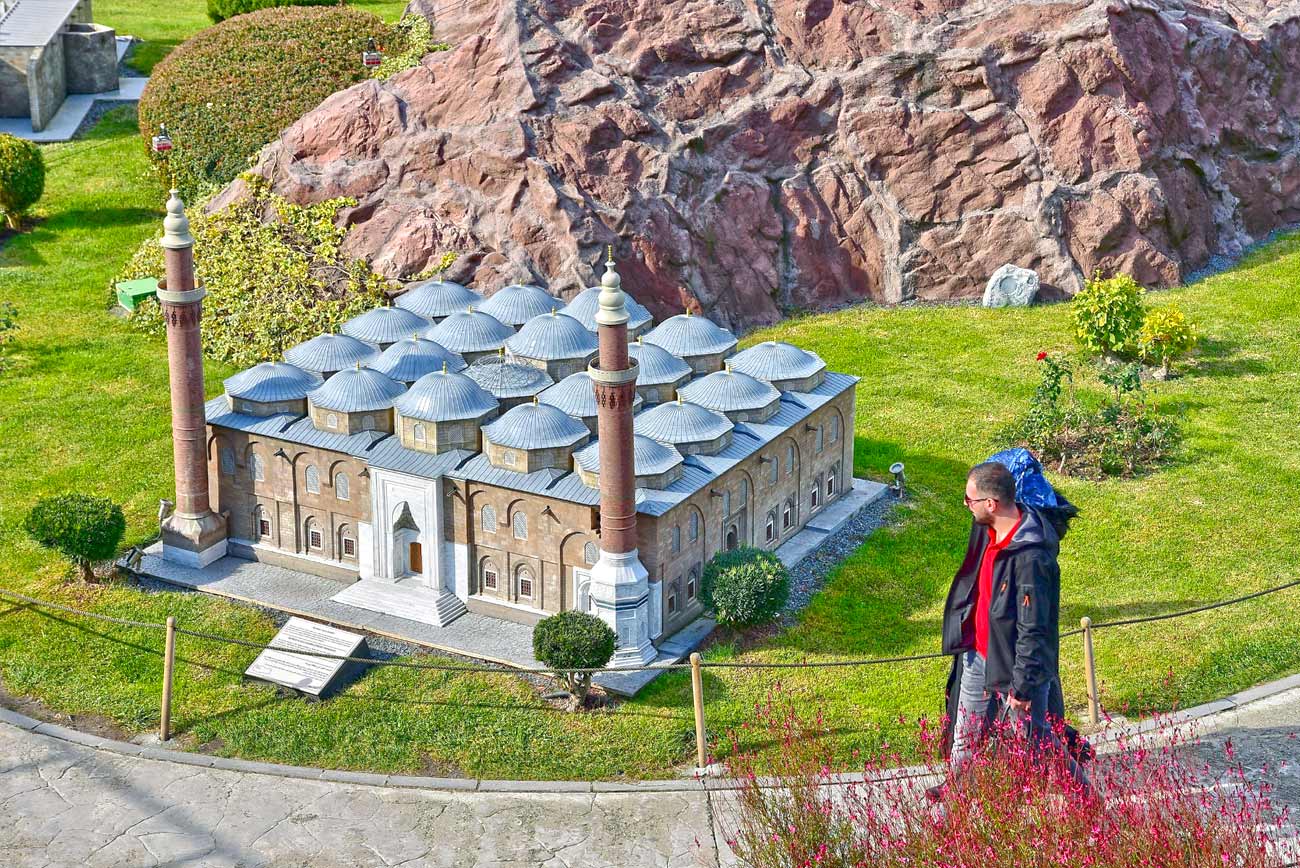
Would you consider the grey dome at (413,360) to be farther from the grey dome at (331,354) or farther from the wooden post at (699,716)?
the wooden post at (699,716)

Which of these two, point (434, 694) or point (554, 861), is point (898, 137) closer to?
point (434, 694)

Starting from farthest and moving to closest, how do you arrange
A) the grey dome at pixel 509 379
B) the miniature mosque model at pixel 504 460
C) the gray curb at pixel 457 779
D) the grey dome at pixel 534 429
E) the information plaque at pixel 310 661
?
the grey dome at pixel 509 379 → the grey dome at pixel 534 429 → the miniature mosque model at pixel 504 460 → the information plaque at pixel 310 661 → the gray curb at pixel 457 779

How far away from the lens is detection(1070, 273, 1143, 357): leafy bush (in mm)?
29781

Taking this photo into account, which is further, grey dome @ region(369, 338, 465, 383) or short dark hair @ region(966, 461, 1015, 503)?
grey dome @ region(369, 338, 465, 383)

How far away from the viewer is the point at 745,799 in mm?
14180

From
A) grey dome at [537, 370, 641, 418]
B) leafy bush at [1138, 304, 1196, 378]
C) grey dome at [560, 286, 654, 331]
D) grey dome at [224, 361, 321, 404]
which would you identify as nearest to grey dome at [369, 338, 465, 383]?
grey dome at [224, 361, 321, 404]

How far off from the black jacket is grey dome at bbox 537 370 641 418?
8705 millimetres

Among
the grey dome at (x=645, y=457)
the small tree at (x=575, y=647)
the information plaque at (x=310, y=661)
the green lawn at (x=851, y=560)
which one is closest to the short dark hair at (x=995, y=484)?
the green lawn at (x=851, y=560)

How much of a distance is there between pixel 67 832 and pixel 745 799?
782 cm

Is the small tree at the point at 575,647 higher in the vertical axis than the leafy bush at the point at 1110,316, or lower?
lower

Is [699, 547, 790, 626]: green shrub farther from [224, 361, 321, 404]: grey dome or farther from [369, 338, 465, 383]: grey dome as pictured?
[224, 361, 321, 404]: grey dome

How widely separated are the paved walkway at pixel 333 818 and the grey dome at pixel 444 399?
5465 millimetres

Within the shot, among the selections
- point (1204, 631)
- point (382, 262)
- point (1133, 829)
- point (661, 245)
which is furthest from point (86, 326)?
point (1133, 829)

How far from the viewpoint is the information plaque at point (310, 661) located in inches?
785
